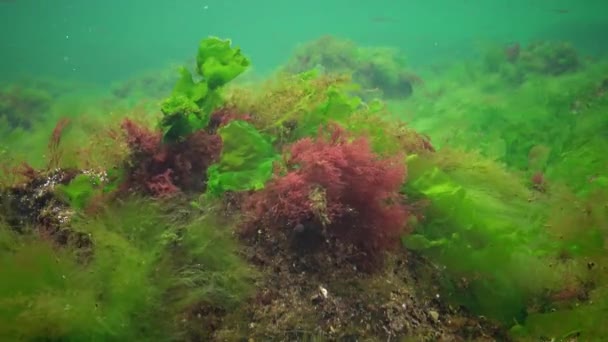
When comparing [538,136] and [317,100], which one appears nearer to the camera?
[317,100]

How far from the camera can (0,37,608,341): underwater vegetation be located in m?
2.53

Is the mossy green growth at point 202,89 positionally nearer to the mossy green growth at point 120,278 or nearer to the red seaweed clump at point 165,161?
the red seaweed clump at point 165,161

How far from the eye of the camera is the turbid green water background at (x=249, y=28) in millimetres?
35812

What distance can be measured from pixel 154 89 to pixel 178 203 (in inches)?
791

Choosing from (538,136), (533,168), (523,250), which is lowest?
(538,136)

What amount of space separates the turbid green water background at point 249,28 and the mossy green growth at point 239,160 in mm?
17186

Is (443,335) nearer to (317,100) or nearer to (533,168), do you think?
(317,100)

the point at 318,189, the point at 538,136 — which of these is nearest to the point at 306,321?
the point at 318,189

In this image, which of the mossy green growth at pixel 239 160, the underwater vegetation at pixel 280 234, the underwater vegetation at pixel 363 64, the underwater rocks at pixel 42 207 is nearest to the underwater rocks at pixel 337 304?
the underwater vegetation at pixel 280 234

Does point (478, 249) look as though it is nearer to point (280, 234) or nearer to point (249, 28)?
point (280, 234)

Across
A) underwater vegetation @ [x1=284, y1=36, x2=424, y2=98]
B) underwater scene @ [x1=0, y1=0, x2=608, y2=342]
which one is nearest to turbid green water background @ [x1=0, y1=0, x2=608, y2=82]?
underwater vegetation @ [x1=284, y1=36, x2=424, y2=98]

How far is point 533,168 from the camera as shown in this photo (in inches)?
243

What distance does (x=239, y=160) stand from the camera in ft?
9.76

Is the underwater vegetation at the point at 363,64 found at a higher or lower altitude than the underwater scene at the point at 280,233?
lower
